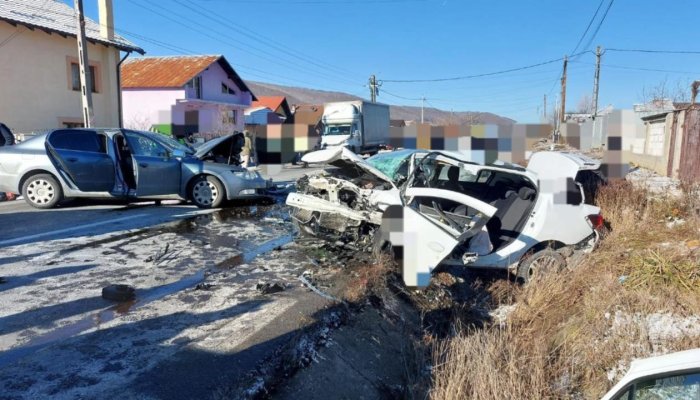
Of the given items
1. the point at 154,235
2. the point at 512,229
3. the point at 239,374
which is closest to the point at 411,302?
the point at 512,229

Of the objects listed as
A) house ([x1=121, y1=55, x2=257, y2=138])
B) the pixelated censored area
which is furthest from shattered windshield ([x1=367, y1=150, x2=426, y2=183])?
house ([x1=121, y1=55, x2=257, y2=138])

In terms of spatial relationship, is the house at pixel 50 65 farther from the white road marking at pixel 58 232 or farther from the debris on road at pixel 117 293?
the debris on road at pixel 117 293

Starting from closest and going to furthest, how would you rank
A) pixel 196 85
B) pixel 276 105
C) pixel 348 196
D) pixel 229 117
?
pixel 348 196
pixel 196 85
pixel 229 117
pixel 276 105

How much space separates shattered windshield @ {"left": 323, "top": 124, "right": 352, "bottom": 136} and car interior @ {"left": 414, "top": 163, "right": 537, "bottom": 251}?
1881cm

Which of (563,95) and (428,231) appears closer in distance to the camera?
(428,231)

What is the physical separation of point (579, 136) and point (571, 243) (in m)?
11.5

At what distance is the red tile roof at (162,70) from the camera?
29297 millimetres

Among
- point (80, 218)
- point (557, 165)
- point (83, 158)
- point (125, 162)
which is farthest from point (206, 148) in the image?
point (557, 165)

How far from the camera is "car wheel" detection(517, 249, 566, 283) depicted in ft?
18.7

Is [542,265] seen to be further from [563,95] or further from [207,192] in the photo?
[563,95]

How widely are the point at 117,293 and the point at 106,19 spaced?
2039 centimetres

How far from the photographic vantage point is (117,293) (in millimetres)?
4512

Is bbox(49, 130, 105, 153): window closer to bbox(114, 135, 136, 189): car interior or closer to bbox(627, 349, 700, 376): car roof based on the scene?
bbox(114, 135, 136, 189): car interior

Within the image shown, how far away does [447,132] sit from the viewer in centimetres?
1731
